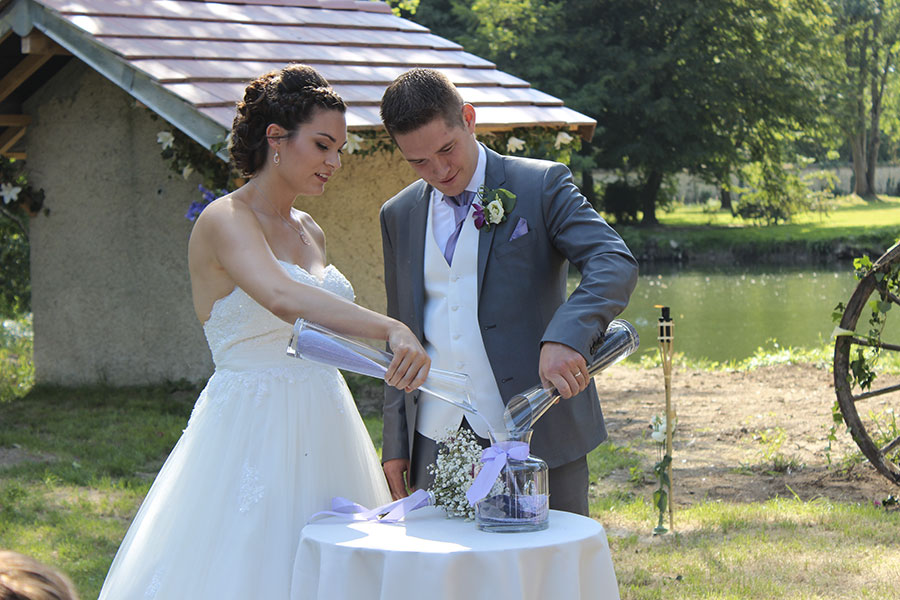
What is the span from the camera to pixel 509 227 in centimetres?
302

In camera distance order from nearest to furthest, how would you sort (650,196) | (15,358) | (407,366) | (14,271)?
(407,366)
(15,358)
(14,271)
(650,196)

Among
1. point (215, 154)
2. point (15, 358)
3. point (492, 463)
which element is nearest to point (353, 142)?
point (215, 154)

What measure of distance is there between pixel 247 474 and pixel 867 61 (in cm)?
4730

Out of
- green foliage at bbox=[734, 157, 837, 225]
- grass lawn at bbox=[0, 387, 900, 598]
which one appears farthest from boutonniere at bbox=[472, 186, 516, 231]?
green foliage at bbox=[734, 157, 837, 225]

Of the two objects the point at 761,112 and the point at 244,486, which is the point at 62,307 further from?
the point at 761,112

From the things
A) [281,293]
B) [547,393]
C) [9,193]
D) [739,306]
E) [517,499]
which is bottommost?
[739,306]

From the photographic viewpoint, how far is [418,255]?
3.13 m

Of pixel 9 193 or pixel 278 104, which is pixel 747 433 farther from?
pixel 9 193

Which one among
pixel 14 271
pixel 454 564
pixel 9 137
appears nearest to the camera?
pixel 454 564

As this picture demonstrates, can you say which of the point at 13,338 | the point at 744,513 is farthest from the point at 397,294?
the point at 13,338

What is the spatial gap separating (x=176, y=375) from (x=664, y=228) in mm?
23691

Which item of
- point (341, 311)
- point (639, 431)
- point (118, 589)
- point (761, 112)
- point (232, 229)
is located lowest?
point (639, 431)

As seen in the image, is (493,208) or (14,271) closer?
(493,208)

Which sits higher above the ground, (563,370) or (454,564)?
(563,370)
